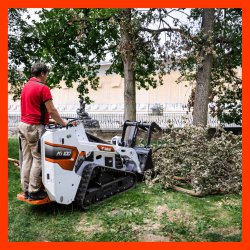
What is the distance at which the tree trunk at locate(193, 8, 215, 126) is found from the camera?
8.43m

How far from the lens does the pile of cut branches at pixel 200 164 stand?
5.12m

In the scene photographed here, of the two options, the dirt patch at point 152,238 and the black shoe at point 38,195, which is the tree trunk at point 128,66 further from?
the dirt patch at point 152,238

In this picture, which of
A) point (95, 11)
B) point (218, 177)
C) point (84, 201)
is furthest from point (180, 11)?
point (84, 201)

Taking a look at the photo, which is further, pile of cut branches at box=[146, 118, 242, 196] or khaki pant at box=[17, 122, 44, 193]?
pile of cut branches at box=[146, 118, 242, 196]

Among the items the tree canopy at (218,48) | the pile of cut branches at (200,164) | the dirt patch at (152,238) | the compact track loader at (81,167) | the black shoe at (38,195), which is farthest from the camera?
the tree canopy at (218,48)

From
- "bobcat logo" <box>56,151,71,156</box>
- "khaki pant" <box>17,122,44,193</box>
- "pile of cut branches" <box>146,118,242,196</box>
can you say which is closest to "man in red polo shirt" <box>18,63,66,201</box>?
"khaki pant" <box>17,122,44,193</box>

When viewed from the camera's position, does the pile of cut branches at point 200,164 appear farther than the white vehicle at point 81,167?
Yes

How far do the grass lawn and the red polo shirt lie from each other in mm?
1638

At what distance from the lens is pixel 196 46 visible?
8.31 metres

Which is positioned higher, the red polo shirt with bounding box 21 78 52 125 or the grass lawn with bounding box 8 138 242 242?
the red polo shirt with bounding box 21 78 52 125

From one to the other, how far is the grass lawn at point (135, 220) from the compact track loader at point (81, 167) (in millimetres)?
305

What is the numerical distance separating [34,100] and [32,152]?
0.84m

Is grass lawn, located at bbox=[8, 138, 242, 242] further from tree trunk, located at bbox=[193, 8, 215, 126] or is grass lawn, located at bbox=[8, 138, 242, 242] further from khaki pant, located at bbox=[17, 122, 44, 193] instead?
tree trunk, located at bbox=[193, 8, 215, 126]

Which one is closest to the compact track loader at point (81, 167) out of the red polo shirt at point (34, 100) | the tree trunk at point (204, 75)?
the red polo shirt at point (34, 100)
